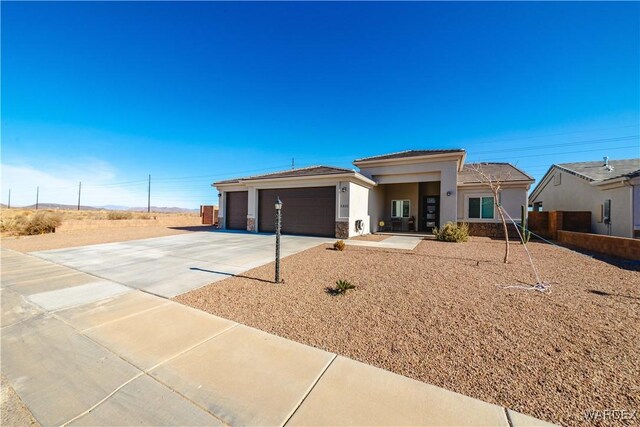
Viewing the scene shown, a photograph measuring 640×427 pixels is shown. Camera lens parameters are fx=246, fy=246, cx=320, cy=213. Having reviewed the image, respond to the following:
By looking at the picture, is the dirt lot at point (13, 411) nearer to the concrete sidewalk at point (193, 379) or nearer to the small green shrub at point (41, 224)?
the concrete sidewalk at point (193, 379)

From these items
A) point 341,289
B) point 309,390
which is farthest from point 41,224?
point 309,390

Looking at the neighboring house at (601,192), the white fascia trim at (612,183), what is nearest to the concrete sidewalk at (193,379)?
A: the neighboring house at (601,192)

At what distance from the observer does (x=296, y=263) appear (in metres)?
7.41

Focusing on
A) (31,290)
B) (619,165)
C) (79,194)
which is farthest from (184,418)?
(79,194)

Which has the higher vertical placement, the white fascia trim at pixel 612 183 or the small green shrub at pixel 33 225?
the white fascia trim at pixel 612 183

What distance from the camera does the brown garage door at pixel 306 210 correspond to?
13859mm

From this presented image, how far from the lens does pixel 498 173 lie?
16969mm

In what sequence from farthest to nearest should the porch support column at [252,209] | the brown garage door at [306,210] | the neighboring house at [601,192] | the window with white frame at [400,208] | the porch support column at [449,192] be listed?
1. the window with white frame at [400,208]
2. the porch support column at [252,209]
3. the porch support column at [449,192]
4. the brown garage door at [306,210]
5. the neighboring house at [601,192]

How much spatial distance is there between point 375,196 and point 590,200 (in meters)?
12.0

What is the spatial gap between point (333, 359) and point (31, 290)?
6662 millimetres

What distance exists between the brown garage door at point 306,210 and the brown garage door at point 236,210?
2.62 meters

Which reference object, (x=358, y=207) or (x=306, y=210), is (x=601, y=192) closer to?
(x=358, y=207)

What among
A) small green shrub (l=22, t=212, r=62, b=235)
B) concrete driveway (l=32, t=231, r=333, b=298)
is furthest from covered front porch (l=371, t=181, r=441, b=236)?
small green shrub (l=22, t=212, r=62, b=235)

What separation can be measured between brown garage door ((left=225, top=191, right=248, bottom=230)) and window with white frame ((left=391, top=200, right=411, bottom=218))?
11.1 metres
